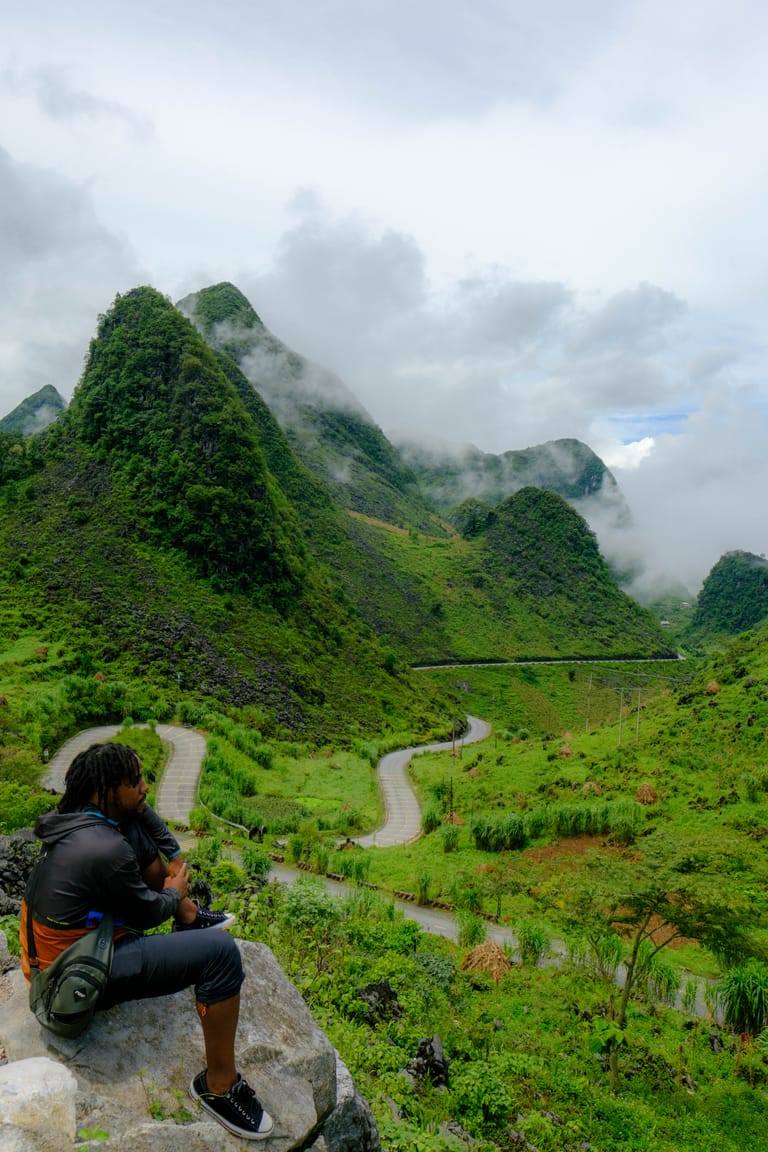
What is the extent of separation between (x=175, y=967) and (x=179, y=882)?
57cm

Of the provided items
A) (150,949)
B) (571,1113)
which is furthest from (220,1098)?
(571,1113)

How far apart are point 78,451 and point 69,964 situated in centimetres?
7384

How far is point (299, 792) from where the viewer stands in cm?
3600

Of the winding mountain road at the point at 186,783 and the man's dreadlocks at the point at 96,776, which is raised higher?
the man's dreadlocks at the point at 96,776

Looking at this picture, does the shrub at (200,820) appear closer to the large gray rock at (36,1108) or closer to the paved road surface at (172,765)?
the paved road surface at (172,765)

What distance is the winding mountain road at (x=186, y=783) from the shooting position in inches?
1090

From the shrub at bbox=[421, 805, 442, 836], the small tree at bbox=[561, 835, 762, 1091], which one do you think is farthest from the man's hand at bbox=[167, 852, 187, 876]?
the shrub at bbox=[421, 805, 442, 836]

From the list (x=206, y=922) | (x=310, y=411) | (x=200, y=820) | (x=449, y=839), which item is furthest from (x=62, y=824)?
(x=310, y=411)

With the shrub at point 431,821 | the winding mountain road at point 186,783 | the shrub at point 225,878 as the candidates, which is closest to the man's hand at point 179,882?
the shrub at point 225,878

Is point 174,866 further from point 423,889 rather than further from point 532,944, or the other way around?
point 423,889

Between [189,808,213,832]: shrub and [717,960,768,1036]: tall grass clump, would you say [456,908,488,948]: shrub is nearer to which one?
[717,960,768,1036]: tall grass clump

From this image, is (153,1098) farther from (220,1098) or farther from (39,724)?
(39,724)

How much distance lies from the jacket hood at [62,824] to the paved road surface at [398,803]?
81.7 ft

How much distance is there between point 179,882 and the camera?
448 cm
